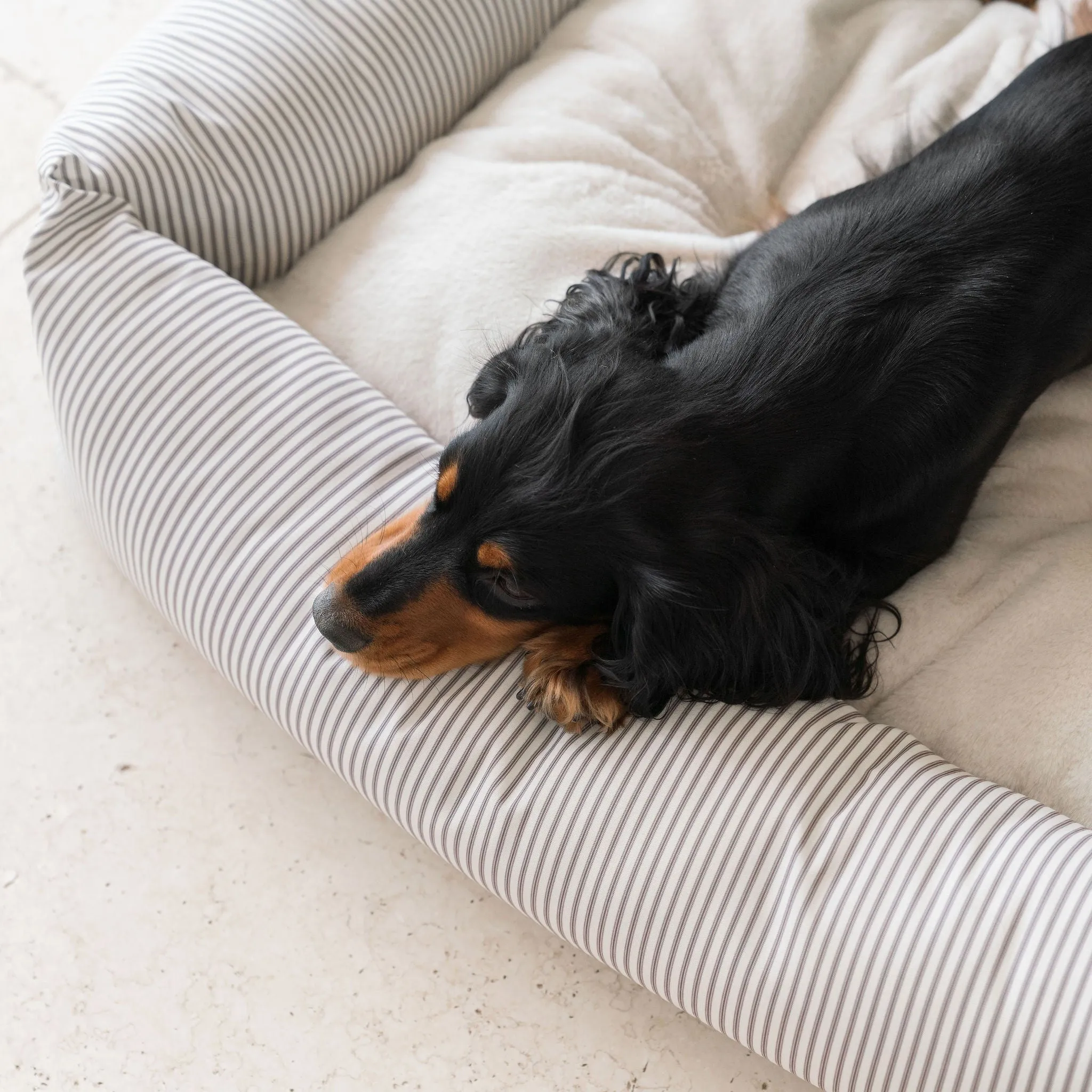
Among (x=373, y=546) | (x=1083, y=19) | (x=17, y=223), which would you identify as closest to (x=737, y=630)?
(x=373, y=546)

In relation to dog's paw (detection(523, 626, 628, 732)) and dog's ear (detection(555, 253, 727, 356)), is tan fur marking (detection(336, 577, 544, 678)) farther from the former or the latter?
dog's ear (detection(555, 253, 727, 356))

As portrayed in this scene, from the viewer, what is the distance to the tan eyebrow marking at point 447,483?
1.44m

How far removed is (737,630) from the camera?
55.6 inches

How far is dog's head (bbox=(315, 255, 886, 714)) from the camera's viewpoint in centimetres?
137

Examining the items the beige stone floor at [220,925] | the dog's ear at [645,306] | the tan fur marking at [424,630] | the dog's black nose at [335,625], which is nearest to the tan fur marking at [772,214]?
the dog's ear at [645,306]

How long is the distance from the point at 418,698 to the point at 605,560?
0.37 m

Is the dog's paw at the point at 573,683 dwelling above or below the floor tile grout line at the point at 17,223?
below

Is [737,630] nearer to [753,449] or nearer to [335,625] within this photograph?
[753,449]

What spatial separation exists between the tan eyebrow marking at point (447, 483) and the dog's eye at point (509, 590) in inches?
4.6

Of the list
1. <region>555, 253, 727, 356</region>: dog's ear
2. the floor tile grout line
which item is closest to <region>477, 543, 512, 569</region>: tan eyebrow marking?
<region>555, 253, 727, 356</region>: dog's ear

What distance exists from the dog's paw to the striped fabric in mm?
39

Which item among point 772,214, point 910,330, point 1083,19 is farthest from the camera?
point 772,214

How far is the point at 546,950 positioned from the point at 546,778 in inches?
14.9

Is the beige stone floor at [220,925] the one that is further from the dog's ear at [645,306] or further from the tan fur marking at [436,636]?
the dog's ear at [645,306]
